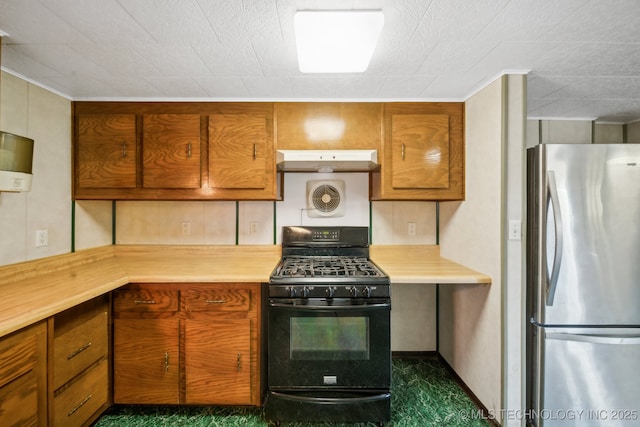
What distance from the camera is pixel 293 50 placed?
1.53m

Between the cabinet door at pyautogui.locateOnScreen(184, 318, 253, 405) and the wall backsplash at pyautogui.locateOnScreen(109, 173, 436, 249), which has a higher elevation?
the wall backsplash at pyautogui.locateOnScreen(109, 173, 436, 249)

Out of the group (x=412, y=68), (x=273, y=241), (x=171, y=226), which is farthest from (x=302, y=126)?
(x=171, y=226)

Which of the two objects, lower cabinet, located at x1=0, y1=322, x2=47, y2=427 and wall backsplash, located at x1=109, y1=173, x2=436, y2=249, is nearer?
lower cabinet, located at x1=0, y1=322, x2=47, y2=427

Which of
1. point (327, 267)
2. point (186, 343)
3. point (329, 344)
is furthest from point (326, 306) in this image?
point (186, 343)

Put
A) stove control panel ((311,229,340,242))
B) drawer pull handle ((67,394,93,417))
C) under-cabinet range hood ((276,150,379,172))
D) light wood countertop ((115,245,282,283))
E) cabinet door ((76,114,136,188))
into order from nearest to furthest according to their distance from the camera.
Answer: drawer pull handle ((67,394,93,417)) → light wood countertop ((115,245,282,283)) → under-cabinet range hood ((276,150,379,172)) → cabinet door ((76,114,136,188)) → stove control panel ((311,229,340,242))

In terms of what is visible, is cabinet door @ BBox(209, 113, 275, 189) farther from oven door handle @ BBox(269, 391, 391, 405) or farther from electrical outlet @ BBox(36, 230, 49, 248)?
oven door handle @ BBox(269, 391, 391, 405)

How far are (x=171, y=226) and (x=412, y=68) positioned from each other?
224cm

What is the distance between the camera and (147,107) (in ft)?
7.11

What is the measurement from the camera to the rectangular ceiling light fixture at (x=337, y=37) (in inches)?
46.7

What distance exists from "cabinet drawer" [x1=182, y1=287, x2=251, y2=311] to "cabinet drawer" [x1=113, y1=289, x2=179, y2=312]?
92 millimetres

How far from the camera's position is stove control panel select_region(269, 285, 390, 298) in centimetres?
180

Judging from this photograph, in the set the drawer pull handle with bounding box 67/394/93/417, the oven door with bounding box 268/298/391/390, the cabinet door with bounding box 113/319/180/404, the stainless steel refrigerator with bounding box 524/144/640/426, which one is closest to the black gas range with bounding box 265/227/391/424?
the oven door with bounding box 268/298/391/390

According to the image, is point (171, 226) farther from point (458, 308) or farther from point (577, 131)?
point (577, 131)

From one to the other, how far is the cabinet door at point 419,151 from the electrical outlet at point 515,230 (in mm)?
556
